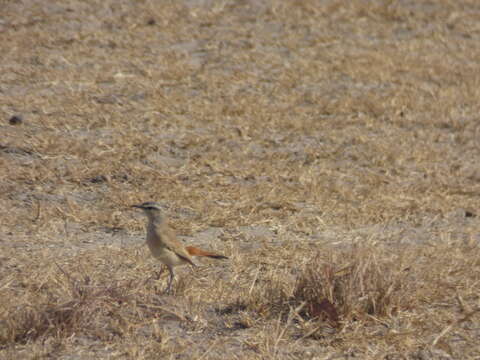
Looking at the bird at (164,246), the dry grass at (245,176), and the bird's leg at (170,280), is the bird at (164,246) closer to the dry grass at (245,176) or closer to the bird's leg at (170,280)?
the bird's leg at (170,280)

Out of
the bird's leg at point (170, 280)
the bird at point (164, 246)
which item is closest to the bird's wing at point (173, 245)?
the bird at point (164, 246)

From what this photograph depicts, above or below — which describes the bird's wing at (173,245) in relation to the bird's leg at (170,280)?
above

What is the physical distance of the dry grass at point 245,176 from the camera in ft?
15.9

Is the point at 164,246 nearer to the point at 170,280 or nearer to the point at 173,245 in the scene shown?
the point at 173,245

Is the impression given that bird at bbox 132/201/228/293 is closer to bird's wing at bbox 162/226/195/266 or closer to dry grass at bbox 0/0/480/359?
bird's wing at bbox 162/226/195/266

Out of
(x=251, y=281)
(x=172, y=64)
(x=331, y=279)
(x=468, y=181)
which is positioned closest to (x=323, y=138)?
(x=468, y=181)

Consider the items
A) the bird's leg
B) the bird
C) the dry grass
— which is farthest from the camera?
the bird

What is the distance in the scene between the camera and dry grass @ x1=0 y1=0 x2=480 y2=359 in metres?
4.83

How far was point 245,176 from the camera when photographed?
7.75 m

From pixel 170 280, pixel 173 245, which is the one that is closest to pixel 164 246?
pixel 173 245

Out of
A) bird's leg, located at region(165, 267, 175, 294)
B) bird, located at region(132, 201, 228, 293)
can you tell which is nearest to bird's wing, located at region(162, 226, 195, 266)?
bird, located at region(132, 201, 228, 293)

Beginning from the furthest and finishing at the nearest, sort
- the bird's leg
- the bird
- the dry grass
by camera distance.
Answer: the bird
the bird's leg
the dry grass

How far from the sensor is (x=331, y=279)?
5.00 meters

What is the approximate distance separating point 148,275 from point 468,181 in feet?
12.3
